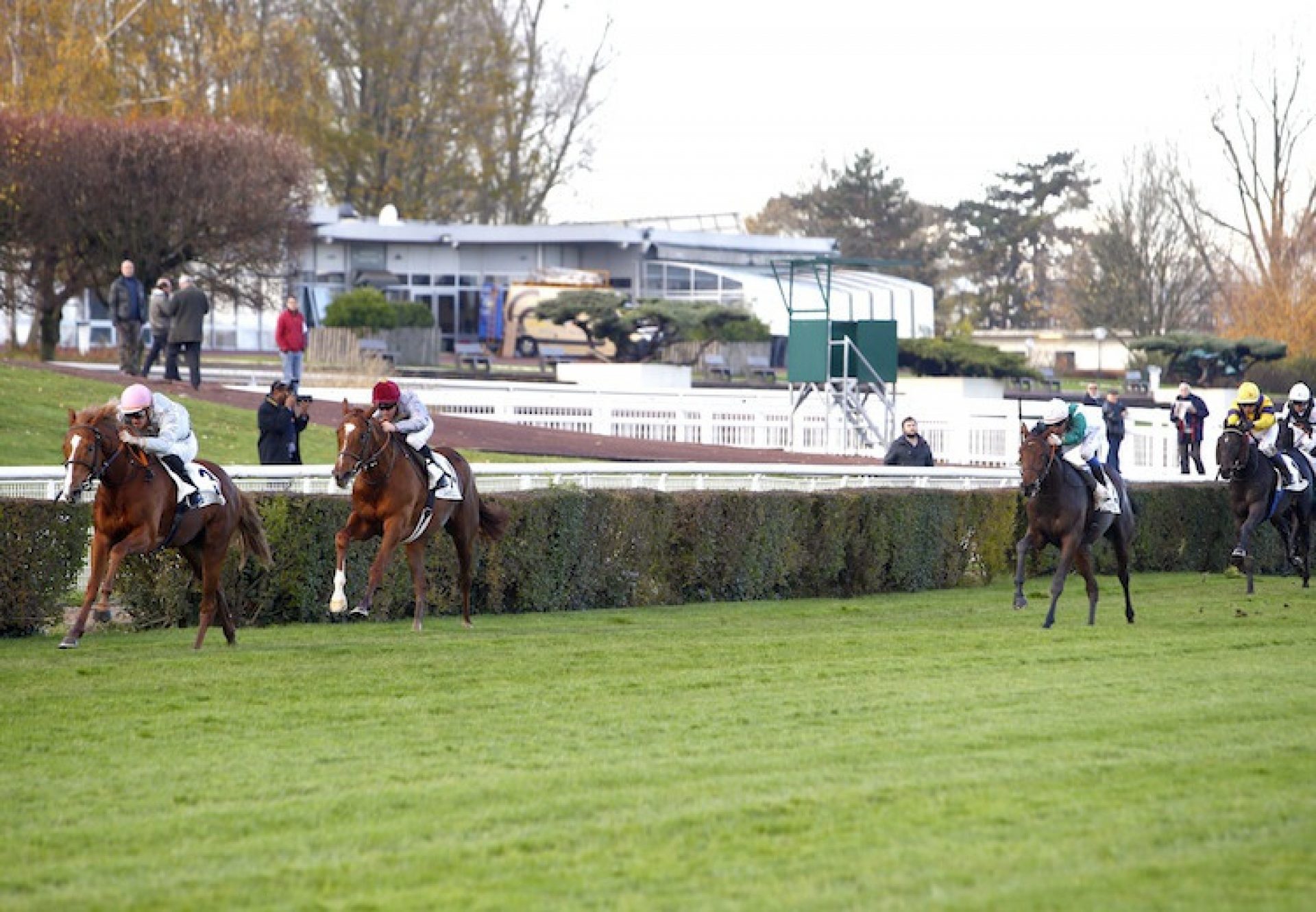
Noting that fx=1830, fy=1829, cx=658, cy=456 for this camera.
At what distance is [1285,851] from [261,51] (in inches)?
1583

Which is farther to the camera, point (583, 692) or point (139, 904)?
point (583, 692)

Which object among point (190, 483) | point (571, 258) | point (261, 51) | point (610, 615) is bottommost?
point (610, 615)

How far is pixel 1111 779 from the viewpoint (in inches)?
270

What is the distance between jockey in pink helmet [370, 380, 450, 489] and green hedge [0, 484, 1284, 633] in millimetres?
972

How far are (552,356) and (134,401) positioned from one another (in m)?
33.7

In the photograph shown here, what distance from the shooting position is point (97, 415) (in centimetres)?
1048

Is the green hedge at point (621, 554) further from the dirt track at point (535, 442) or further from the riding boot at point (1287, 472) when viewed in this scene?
the dirt track at point (535, 442)

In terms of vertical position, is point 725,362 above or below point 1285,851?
above

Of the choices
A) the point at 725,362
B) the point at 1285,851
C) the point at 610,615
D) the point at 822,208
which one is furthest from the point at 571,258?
the point at 1285,851

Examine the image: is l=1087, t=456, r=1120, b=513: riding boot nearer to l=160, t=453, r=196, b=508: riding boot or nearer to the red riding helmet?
the red riding helmet

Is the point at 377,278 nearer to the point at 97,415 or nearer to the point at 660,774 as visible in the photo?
the point at 97,415

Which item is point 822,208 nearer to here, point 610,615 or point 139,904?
point 610,615

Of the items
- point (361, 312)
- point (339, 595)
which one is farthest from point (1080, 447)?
point (361, 312)

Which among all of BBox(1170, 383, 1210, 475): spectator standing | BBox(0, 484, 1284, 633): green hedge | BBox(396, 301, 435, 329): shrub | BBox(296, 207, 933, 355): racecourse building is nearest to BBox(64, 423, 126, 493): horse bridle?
BBox(0, 484, 1284, 633): green hedge
